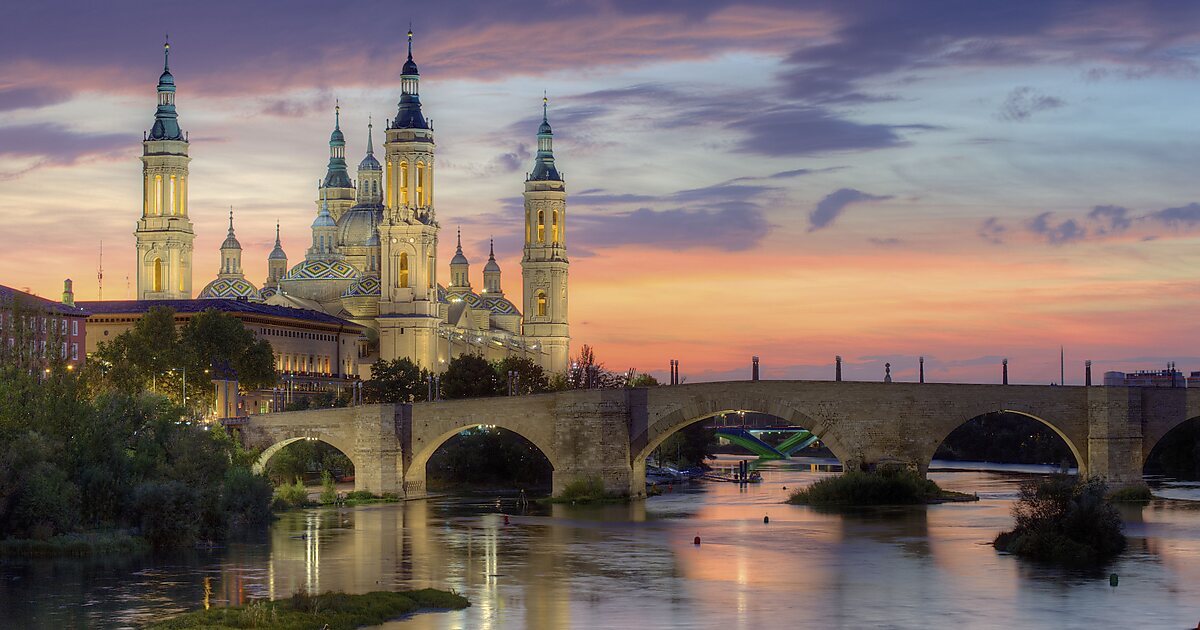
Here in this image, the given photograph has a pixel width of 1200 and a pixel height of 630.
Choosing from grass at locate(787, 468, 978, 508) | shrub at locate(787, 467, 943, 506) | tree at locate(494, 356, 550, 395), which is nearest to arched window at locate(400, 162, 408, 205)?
tree at locate(494, 356, 550, 395)

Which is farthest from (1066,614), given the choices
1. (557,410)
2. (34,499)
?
(557,410)

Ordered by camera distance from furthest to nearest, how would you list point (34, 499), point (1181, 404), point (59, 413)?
point (1181, 404) < point (59, 413) < point (34, 499)

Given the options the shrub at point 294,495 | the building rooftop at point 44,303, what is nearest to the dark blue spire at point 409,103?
the building rooftop at point 44,303

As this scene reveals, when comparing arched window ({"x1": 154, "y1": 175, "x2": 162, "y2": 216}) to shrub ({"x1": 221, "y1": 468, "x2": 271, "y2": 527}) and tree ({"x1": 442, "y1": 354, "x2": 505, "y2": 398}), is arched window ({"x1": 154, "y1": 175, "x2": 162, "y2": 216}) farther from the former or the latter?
shrub ({"x1": 221, "y1": 468, "x2": 271, "y2": 527})

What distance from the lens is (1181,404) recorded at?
74625 mm

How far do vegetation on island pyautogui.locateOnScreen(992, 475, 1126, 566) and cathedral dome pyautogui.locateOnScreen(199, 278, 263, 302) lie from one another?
113 m

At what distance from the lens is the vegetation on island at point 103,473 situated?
57500mm

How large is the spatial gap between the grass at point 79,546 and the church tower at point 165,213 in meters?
91.4

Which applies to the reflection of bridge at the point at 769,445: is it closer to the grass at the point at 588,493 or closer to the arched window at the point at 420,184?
the arched window at the point at 420,184

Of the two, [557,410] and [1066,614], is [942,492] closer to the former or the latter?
[557,410]

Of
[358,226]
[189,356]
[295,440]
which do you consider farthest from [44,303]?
[358,226]

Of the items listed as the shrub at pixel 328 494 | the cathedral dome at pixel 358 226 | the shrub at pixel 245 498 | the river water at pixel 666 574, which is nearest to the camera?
the river water at pixel 666 574

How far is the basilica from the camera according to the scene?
145 metres

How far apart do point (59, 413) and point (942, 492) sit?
39.0 meters
